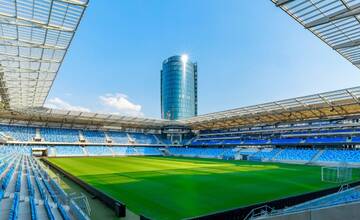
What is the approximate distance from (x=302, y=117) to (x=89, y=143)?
4318cm

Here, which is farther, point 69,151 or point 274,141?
point 69,151

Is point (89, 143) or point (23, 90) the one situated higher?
point (23, 90)

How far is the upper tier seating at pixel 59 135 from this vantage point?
164 ft

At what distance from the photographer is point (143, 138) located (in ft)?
209

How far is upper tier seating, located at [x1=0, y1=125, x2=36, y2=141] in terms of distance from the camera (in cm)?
4606

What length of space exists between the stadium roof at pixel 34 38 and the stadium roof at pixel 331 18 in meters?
8.40

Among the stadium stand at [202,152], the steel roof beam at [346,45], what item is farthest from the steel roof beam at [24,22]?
the stadium stand at [202,152]

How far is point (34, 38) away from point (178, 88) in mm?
85274

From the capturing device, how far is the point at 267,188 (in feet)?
55.4

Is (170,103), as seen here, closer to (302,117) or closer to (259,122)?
(259,122)

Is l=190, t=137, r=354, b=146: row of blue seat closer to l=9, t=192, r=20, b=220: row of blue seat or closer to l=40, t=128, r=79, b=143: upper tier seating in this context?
l=40, t=128, r=79, b=143: upper tier seating

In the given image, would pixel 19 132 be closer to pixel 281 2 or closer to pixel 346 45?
pixel 281 2

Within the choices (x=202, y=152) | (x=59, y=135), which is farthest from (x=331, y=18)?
(x=59, y=135)

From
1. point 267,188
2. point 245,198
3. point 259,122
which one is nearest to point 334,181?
point 267,188
